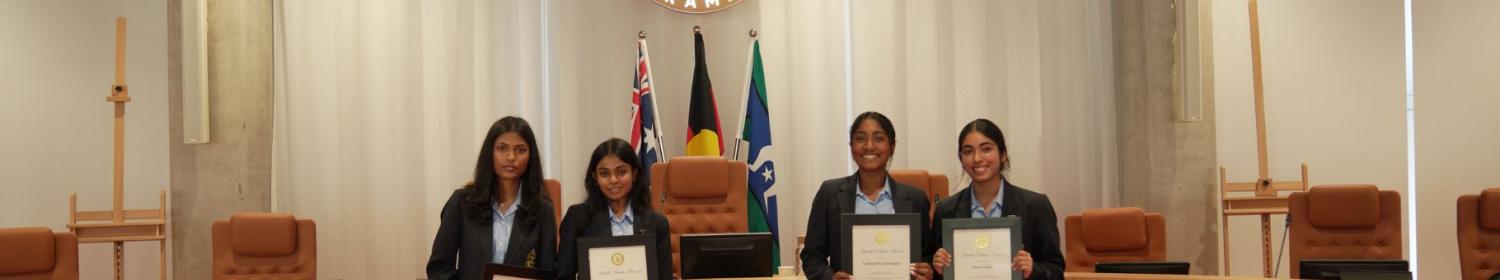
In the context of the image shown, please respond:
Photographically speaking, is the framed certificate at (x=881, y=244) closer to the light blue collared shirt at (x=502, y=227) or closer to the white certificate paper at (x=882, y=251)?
the white certificate paper at (x=882, y=251)

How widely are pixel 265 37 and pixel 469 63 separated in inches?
47.3

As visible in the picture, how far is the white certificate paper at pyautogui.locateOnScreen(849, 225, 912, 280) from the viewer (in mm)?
3861

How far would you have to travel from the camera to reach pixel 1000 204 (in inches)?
153

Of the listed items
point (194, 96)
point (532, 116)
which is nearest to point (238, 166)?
point (194, 96)

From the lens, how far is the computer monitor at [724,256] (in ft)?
15.9

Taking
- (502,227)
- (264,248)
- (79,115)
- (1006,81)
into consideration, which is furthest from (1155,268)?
(79,115)

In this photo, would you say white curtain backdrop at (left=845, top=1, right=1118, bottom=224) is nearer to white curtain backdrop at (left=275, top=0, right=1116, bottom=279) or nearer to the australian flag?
white curtain backdrop at (left=275, top=0, right=1116, bottom=279)

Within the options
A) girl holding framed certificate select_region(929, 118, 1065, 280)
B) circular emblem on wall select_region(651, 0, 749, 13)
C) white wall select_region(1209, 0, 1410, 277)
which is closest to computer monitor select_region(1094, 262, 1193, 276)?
girl holding framed certificate select_region(929, 118, 1065, 280)

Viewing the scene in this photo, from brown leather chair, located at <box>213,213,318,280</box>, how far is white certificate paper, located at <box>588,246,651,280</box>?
330cm

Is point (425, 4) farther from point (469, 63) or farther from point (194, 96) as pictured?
point (194, 96)

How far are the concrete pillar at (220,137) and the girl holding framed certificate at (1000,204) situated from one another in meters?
5.25

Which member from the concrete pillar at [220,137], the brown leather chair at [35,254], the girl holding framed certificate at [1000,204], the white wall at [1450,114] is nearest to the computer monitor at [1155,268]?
the girl holding framed certificate at [1000,204]

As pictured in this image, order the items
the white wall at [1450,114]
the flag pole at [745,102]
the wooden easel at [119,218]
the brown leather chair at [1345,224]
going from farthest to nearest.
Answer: the flag pole at [745,102] → the white wall at [1450,114] → the wooden easel at [119,218] → the brown leather chair at [1345,224]

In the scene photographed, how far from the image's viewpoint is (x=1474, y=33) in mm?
7547
